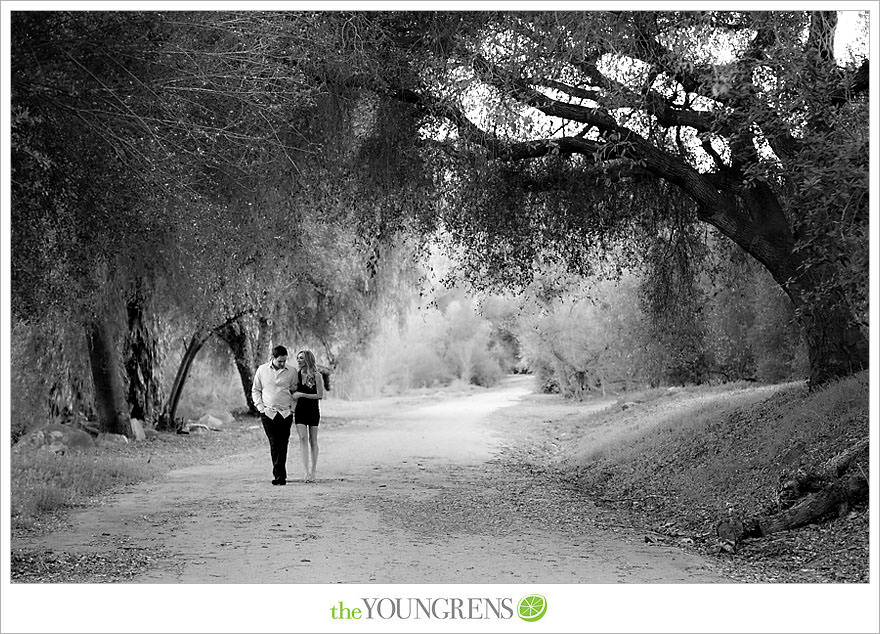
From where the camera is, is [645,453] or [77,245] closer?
[77,245]

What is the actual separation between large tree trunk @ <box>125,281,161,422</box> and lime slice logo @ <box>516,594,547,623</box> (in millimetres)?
15308

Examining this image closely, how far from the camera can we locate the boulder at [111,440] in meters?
16.0

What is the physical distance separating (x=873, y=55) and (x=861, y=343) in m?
5.59

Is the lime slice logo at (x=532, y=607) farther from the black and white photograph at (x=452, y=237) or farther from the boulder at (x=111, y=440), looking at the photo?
the boulder at (x=111, y=440)

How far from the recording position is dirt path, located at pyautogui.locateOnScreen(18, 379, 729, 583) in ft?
19.1

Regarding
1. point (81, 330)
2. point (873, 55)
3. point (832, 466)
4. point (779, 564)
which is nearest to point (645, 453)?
point (832, 466)

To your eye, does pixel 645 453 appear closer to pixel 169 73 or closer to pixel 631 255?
pixel 631 255

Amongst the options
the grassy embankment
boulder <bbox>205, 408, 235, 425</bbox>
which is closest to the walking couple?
the grassy embankment

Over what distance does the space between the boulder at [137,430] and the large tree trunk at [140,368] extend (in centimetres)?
132

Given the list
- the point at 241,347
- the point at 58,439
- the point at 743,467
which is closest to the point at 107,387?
the point at 58,439

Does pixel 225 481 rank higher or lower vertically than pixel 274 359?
lower

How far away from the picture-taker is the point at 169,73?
629 cm

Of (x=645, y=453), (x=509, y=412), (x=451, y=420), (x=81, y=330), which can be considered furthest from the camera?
(x=509, y=412)

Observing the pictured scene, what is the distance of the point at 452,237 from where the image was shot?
10.6 meters
